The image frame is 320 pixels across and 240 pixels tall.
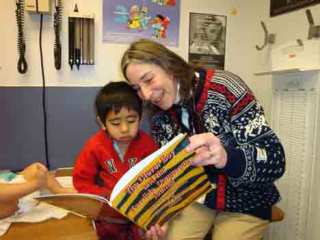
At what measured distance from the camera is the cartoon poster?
1.74 meters

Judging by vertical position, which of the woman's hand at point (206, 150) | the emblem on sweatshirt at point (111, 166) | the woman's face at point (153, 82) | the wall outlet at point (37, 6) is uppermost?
the wall outlet at point (37, 6)

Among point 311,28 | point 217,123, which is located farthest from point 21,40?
point 311,28

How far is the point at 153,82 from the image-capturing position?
1036mm

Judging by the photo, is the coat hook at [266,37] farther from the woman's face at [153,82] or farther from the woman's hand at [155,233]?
the woman's hand at [155,233]

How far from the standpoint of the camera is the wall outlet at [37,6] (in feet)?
5.14

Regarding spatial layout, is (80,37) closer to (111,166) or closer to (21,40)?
(21,40)

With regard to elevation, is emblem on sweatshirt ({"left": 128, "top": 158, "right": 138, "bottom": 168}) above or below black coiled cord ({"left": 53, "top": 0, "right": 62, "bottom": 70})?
below

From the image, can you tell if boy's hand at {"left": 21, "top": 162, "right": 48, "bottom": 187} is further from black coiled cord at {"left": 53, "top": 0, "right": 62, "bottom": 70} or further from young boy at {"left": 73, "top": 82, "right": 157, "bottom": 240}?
black coiled cord at {"left": 53, "top": 0, "right": 62, "bottom": 70}

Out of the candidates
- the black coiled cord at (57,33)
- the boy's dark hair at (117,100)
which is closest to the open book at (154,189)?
the boy's dark hair at (117,100)

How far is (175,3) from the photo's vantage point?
184cm

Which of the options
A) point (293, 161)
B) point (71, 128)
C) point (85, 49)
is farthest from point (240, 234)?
point (85, 49)

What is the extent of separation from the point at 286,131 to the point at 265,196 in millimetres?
615

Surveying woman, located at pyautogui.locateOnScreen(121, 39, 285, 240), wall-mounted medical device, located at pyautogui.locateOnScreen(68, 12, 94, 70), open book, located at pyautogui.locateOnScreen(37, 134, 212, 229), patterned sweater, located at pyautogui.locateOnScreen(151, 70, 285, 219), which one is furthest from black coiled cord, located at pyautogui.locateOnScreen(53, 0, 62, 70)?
open book, located at pyautogui.locateOnScreen(37, 134, 212, 229)

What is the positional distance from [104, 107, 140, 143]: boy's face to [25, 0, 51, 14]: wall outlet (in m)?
0.73
